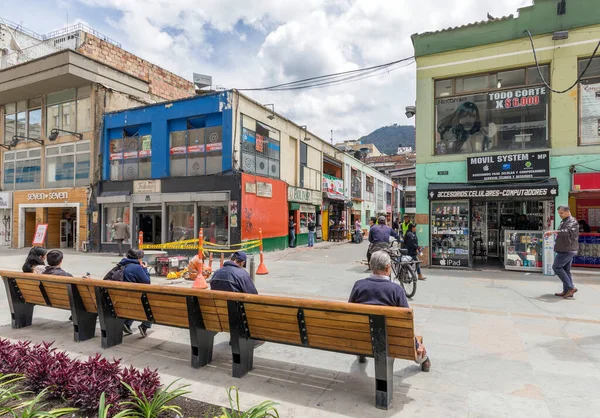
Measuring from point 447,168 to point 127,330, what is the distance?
411 inches

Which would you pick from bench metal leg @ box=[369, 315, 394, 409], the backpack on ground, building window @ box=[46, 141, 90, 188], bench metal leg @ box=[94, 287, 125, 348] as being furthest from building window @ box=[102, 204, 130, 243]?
bench metal leg @ box=[369, 315, 394, 409]

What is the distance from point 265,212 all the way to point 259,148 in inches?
127

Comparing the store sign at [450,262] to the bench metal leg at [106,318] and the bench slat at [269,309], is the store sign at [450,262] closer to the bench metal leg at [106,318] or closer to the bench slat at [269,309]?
the bench slat at [269,309]

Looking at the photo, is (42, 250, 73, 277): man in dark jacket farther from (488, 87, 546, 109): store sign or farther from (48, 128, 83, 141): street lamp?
(48, 128, 83, 141): street lamp

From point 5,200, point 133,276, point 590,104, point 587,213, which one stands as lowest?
point 133,276

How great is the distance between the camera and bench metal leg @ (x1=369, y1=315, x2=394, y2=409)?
3074 mm

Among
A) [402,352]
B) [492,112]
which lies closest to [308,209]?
[492,112]

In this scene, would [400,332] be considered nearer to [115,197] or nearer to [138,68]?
[115,197]

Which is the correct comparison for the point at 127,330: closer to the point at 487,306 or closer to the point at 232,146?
the point at 487,306

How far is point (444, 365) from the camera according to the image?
Answer: 13.3 ft

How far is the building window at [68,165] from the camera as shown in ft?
63.8

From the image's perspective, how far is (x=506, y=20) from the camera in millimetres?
Answer: 11078

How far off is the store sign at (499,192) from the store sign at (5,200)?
24693 millimetres

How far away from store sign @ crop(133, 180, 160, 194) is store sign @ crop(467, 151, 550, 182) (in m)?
13.8
